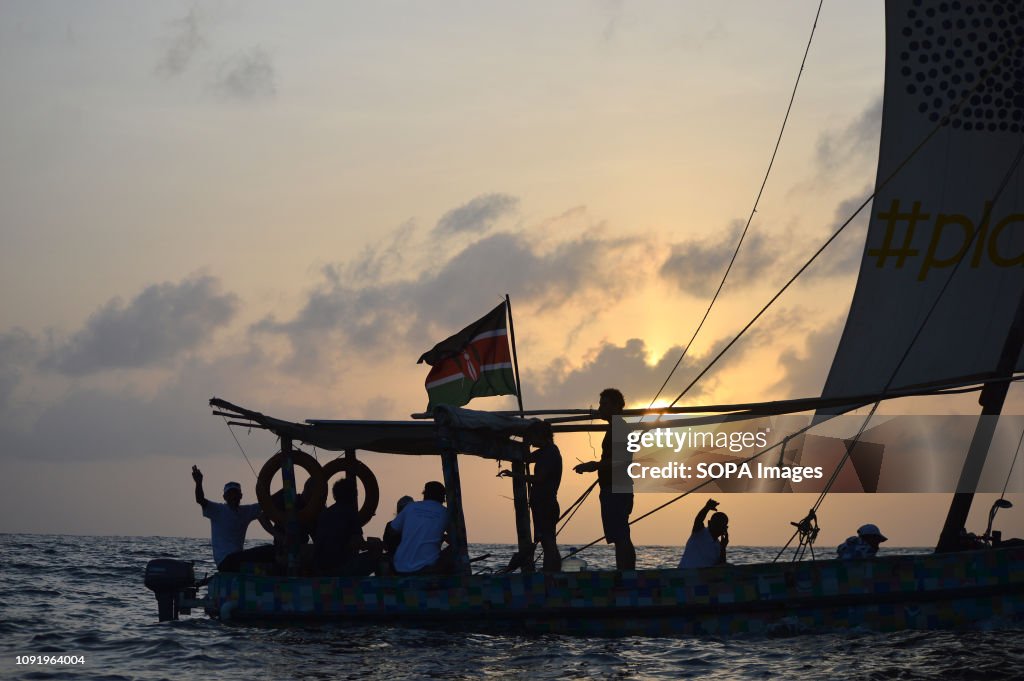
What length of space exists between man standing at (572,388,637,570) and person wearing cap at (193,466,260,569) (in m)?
5.87

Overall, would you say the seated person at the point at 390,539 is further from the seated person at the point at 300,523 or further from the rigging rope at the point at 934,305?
the rigging rope at the point at 934,305

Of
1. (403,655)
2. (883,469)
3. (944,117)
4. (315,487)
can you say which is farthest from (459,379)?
(944,117)

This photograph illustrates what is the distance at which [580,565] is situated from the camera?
15.8m

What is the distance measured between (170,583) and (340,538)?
3266 millimetres

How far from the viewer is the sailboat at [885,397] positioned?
14047 millimetres

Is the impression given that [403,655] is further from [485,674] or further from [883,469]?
[883,469]

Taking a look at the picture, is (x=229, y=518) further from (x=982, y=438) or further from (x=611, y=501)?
(x=982, y=438)

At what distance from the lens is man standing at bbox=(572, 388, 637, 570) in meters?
14.9

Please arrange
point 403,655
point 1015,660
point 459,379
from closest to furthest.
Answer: point 1015,660 → point 403,655 → point 459,379

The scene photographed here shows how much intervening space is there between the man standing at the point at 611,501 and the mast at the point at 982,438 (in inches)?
162

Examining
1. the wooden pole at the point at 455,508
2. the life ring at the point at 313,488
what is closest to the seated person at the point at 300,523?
the life ring at the point at 313,488

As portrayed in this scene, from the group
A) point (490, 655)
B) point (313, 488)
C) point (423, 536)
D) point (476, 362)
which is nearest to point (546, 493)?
point (423, 536)

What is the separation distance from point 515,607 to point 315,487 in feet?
12.6

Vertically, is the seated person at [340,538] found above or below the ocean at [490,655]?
→ above
